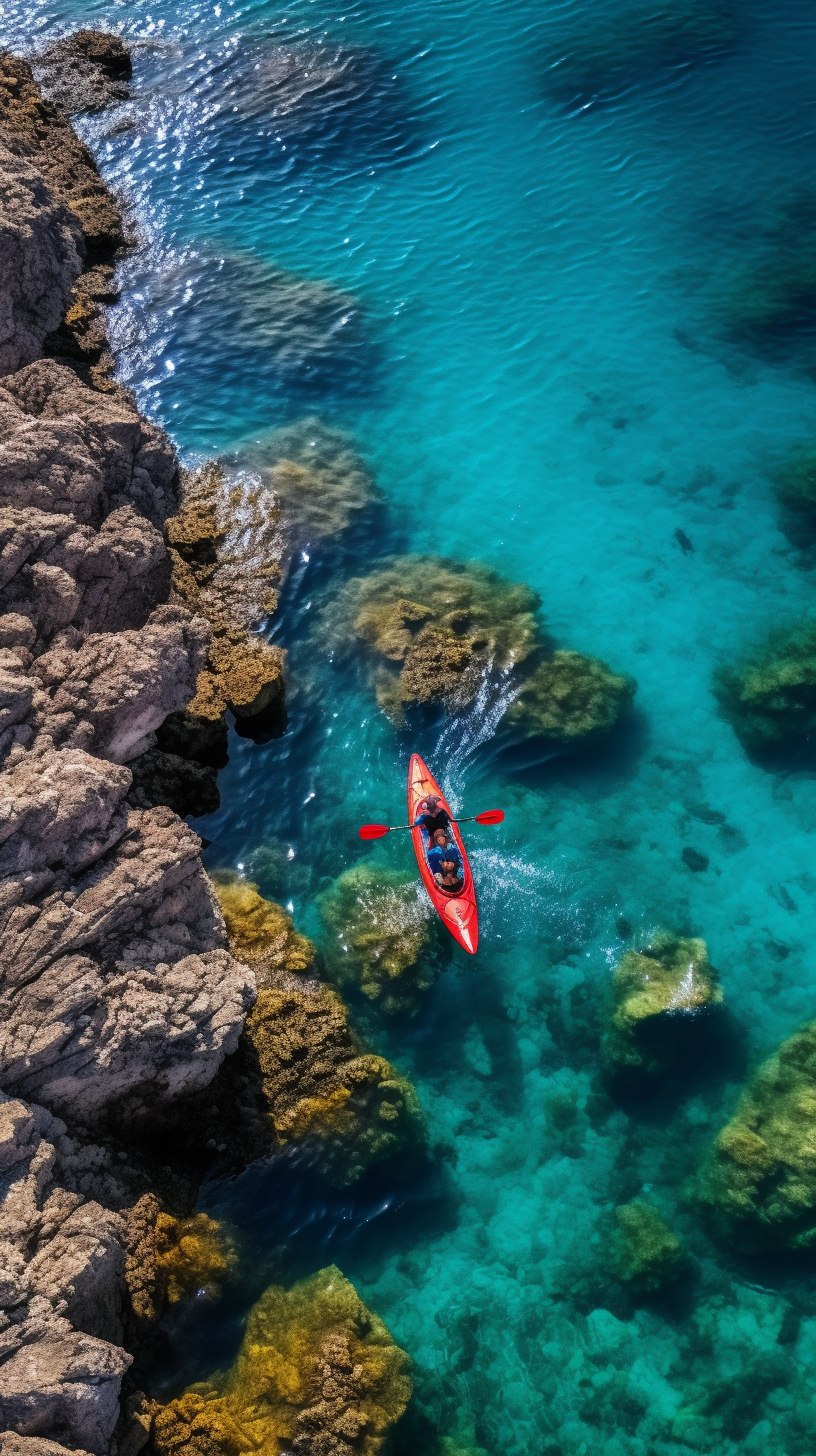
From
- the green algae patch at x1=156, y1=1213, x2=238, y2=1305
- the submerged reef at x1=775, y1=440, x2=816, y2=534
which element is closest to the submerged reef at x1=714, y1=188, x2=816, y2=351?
the submerged reef at x1=775, y1=440, x2=816, y2=534

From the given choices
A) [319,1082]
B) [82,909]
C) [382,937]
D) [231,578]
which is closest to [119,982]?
[82,909]

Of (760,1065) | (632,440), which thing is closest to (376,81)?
(632,440)

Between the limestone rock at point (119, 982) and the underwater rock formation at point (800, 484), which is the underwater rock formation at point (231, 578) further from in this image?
the underwater rock formation at point (800, 484)

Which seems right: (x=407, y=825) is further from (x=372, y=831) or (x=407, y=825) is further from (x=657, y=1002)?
(x=657, y=1002)

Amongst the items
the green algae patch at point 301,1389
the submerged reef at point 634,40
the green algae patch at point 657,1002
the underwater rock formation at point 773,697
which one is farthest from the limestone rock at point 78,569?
the submerged reef at point 634,40

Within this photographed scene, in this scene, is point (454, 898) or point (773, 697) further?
point (773, 697)

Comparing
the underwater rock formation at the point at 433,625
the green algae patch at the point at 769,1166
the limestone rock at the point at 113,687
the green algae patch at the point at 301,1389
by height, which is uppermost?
the limestone rock at the point at 113,687
